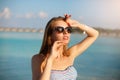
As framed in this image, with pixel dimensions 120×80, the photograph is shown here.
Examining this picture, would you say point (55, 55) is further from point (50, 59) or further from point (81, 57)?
point (81, 57)

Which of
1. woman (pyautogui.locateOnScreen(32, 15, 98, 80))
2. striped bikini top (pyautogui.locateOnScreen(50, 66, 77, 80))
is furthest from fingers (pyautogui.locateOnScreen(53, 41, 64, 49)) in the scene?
striped bikini top (pyautogui.locateOnScreen(50, 66, 77, 80))

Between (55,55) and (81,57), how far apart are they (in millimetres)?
479

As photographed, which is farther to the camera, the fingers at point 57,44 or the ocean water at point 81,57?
the ocean water at point 81,57

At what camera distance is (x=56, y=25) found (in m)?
1.74

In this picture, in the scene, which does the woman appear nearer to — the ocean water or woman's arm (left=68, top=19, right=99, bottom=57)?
woman's arm (left=68, top=19, right=99, bottom=57)

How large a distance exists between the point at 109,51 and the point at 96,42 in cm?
11

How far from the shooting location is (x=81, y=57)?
84.1 inches

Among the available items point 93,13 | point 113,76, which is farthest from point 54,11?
point 113,76

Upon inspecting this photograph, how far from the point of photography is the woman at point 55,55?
168cm

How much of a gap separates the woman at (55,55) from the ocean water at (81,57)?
298 millimetres

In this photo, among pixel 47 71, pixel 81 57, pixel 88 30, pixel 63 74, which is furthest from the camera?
pixel 81 57

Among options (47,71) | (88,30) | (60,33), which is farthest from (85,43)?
(47,71)

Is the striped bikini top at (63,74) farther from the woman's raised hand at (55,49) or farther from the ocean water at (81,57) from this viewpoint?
the ocean water at (81,57)

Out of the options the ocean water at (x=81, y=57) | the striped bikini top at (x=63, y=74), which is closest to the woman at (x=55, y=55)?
the striped bikini top at (x=63, y=74)
